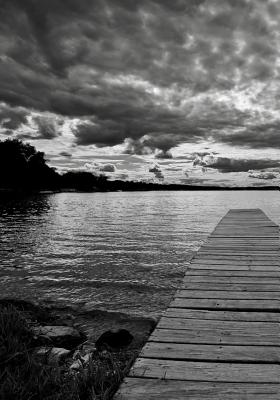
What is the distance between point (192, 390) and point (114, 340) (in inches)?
135

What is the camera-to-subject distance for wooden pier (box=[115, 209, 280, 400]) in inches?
118

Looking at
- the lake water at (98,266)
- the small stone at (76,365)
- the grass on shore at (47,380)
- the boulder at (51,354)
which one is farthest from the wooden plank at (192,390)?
the lake water at (98,266)

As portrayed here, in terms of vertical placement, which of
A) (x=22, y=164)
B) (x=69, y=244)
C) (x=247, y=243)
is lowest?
(x=69, y=244)

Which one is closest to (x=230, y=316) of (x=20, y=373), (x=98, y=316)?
(x=20, y=373)

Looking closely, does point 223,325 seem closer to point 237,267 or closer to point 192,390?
point 192,390

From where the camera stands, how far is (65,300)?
8.88m

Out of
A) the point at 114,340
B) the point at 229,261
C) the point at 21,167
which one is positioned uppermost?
the point at 21,167

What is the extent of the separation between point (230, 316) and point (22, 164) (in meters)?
130

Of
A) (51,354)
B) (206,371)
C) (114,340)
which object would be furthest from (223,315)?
(51,354)

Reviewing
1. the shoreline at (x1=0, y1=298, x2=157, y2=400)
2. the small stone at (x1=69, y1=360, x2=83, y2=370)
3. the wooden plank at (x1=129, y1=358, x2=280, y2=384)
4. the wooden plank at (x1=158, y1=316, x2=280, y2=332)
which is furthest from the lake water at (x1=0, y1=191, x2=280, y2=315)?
the wooden plank at (x1=129, y1=358, x2=280, y2=384)

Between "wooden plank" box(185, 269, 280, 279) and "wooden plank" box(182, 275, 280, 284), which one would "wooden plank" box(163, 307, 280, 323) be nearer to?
"wooden plank" box(182, 275, 280, 284)

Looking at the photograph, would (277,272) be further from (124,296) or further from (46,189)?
(46,189)

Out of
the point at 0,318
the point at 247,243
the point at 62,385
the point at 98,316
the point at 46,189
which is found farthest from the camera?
the point at 46,189

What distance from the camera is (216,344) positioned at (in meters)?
→ 3.91
